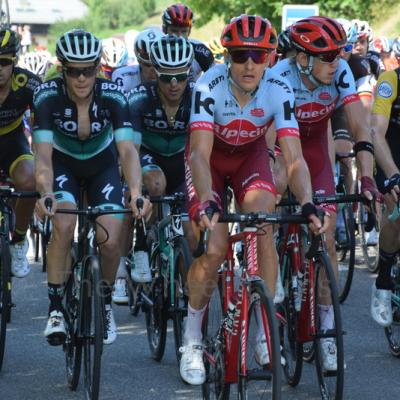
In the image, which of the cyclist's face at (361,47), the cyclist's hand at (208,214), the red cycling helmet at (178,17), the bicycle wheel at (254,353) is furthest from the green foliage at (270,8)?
the cyclist's hand at (208,214)

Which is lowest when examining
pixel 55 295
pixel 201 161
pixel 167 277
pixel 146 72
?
pixel 55 295

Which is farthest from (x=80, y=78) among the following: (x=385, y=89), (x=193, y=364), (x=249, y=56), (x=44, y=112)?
(x=385, y=89)

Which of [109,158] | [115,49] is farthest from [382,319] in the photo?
[115,49]

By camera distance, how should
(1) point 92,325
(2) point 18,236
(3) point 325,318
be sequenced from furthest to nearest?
1. (2) point 18,236
2. (1) point 92,325
3. (3) point 325,318

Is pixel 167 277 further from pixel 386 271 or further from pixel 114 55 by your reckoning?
pixel 114 55

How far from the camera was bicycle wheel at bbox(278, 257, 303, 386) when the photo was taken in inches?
269

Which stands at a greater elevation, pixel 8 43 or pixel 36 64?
pixel 36 64

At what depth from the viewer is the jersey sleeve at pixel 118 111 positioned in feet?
23.1

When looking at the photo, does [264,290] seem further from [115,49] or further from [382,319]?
[115,49]

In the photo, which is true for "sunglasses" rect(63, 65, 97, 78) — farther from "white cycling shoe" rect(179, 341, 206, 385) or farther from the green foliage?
the green foliage

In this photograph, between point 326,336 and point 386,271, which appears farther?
point 386,271

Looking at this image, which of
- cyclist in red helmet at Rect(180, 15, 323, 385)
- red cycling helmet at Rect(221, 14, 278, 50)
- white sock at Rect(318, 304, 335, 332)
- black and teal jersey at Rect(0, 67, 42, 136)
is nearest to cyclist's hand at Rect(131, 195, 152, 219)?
cyclist in red helmet at Rect(180, 15, 323, 385)

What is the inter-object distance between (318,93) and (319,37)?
59 centimetres

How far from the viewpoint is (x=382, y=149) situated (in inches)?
291
